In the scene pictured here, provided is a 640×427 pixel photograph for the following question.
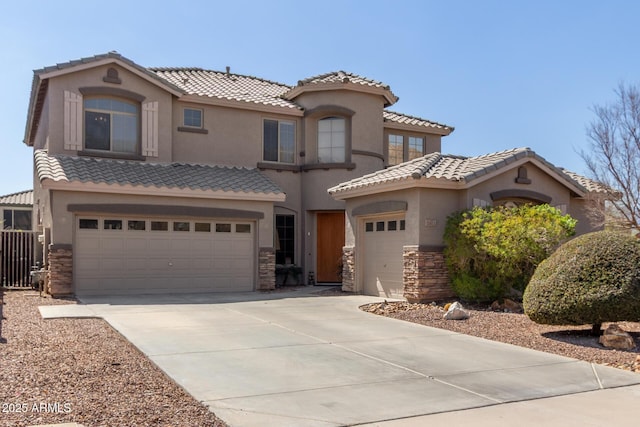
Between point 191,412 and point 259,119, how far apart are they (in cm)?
1596

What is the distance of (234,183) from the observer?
18.4 meters

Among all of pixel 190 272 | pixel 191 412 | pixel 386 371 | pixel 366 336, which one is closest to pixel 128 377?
pixel 191 412

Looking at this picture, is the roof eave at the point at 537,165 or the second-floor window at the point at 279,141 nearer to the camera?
the roof eave at the point at 537,165

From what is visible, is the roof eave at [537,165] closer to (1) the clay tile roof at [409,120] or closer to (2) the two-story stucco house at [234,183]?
(2) the two-story stucco house at [234,183]

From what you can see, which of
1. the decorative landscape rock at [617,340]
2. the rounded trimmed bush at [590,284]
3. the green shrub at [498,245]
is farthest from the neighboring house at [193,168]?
A: the decorative landscape rock at [617,340]

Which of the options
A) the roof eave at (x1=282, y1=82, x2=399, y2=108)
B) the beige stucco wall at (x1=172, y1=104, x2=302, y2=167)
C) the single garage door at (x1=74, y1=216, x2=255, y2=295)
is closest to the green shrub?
the single garage door at (x1=74, y1=216, x2=255, y2=295)

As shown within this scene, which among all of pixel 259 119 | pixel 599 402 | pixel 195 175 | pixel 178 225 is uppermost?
pixel 259 119

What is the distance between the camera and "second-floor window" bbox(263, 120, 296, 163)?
2111 centimetres

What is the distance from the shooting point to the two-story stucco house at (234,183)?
15758 millimetres

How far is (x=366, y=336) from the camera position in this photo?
408 inches

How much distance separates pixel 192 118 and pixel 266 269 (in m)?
5.79

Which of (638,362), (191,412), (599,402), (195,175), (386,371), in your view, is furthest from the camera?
(195,175)

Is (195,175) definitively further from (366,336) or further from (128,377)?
(128,377)

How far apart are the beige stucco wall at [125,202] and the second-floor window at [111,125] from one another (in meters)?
2.64
